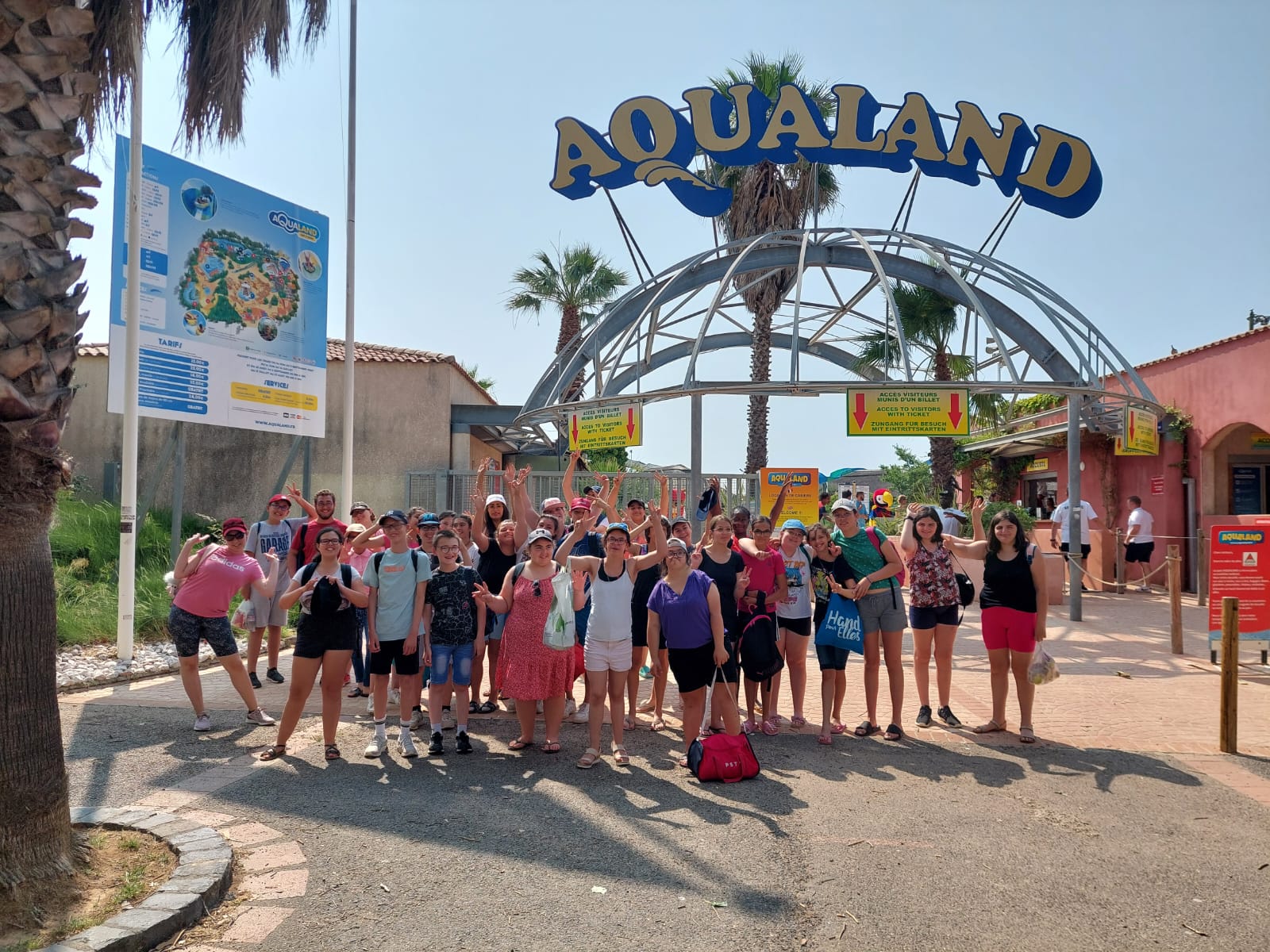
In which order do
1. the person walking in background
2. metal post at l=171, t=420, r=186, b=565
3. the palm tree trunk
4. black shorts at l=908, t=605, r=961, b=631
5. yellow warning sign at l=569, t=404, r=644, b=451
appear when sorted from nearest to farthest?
the palm tree trunk, black shorts at l=908, t=605, r=961, b=631, yellow warning sign at l=569, t=404, r=644, b=451, metal post at l=171, t=420, r=186, b=565, the person walking in background

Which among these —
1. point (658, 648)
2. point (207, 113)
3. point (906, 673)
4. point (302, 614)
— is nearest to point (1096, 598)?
point (906, 673)

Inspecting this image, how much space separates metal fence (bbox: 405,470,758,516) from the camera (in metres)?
14.5

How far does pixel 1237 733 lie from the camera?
278 inches

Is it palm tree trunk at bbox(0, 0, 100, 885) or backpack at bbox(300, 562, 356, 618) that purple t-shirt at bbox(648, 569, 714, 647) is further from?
palm tree trunk at bbox(0, 0, 100, 885)

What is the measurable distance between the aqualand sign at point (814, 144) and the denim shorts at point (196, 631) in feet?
30.9

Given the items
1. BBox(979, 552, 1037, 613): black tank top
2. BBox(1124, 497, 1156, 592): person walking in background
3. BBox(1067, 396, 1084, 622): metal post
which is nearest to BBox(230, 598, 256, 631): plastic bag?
BBox(979, 552, 1037, 613): black tank top

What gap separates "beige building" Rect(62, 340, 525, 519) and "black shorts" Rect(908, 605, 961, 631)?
498 inches

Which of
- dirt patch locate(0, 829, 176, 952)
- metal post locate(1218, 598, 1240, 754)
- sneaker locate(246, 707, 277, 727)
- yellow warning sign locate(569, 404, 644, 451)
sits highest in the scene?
yellow warning sign locate(569, 404, 644, 451)

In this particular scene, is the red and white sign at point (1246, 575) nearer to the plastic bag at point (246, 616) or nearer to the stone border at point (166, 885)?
the stone border at point (166, 885)

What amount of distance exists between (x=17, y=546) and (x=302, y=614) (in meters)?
2.51

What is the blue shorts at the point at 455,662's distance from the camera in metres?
6.71

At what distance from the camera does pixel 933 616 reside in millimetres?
7402

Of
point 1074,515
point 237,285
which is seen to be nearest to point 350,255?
point 237,285

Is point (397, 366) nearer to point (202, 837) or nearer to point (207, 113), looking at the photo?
point (207, 113)
